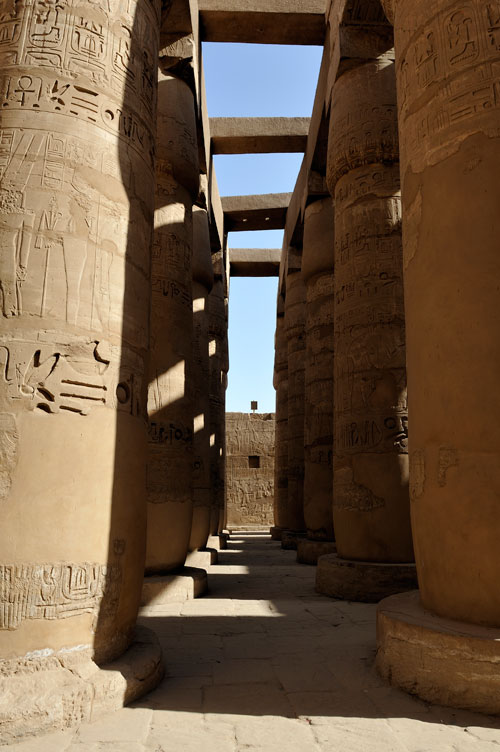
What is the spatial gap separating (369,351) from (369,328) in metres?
0.24

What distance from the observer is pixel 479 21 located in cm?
310

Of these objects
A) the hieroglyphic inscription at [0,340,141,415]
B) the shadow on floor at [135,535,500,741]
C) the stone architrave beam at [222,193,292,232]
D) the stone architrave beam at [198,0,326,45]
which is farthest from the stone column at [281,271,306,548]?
the hieroglyphic inscription at [0,340,141,415]

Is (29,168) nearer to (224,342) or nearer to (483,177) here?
(483,177)

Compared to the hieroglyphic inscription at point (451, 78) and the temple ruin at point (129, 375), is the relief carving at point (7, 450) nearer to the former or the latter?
the temple ruin at point (129, 375)

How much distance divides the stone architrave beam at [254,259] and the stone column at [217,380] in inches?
173

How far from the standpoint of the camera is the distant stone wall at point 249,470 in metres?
20.2

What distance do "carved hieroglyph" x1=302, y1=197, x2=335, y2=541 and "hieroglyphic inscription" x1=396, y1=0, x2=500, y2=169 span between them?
5291mm

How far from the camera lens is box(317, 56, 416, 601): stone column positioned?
5.46 meters

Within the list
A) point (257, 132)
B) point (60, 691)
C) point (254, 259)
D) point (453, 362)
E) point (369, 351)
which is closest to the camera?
point (60, 691)

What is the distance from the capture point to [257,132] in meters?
11.4

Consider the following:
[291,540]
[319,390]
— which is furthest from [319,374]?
[291,540]

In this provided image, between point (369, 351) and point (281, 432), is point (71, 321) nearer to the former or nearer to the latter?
point (369, 351)

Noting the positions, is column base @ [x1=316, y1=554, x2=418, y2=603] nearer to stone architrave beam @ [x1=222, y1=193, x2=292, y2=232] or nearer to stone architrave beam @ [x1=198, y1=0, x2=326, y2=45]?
stone architrave beam @ [x1=198, y1=0, x2=326, y2=45]

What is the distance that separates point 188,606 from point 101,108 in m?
4.14
